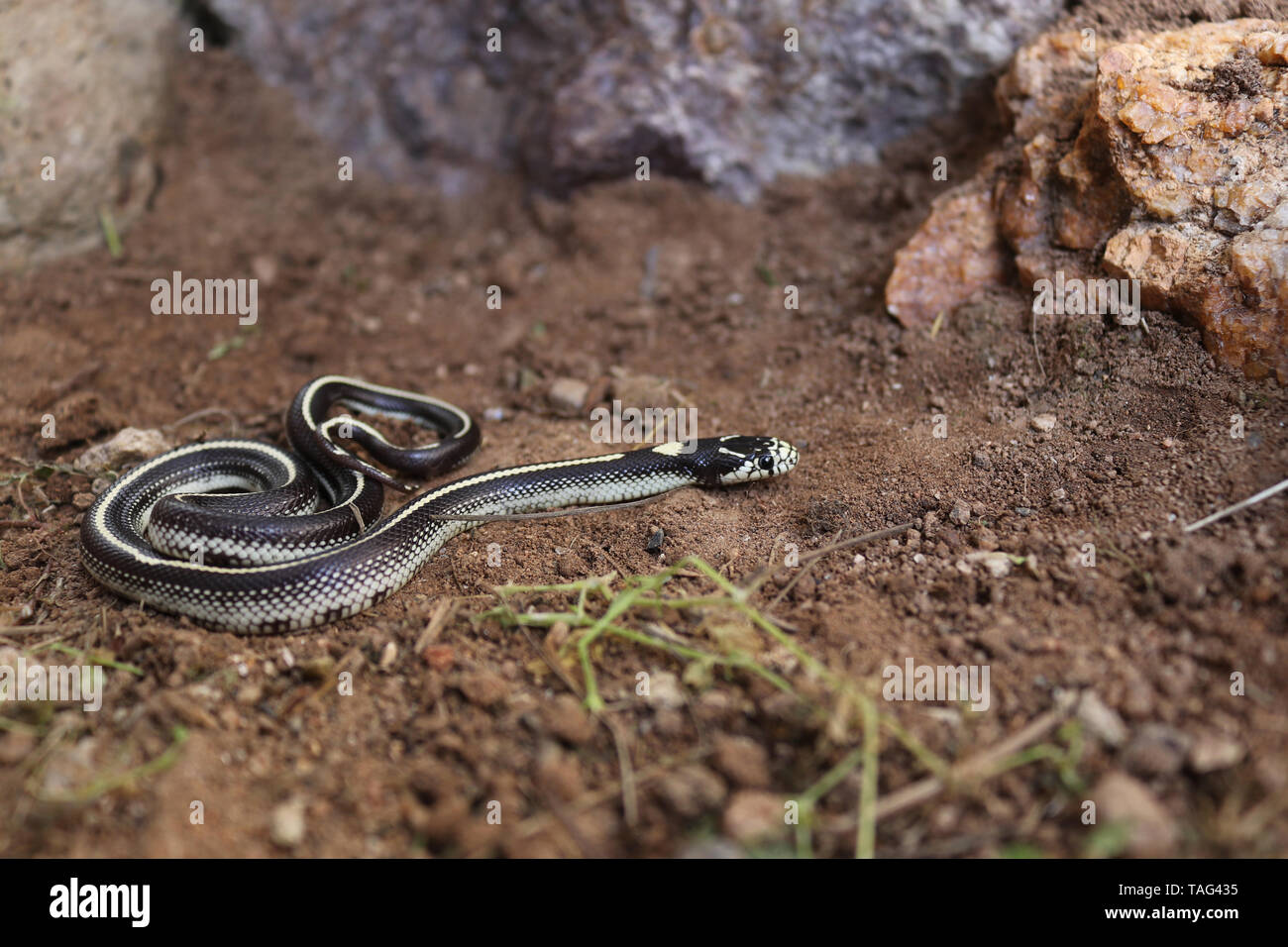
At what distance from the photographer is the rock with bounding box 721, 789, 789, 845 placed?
417cm

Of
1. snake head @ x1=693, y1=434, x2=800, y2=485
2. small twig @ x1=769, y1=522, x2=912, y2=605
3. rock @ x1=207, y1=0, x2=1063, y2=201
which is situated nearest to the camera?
small twig @ x1=769, y1=522, x2=912, y2=605

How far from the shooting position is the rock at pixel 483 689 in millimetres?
5184

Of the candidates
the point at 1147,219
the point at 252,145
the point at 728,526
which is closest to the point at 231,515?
the point at 728,526

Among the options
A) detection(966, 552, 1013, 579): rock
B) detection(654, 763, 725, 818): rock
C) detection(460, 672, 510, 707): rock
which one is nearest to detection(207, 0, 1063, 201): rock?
detection(966, 552, 1013, 579): rock

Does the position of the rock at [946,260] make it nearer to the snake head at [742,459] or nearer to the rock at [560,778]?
the snake head at [742,459]

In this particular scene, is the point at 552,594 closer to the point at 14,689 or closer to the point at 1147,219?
the point at 14,689

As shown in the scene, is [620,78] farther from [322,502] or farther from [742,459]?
[322,502]

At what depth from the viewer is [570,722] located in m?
4.87

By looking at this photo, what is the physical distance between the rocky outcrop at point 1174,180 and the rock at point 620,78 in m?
2.03

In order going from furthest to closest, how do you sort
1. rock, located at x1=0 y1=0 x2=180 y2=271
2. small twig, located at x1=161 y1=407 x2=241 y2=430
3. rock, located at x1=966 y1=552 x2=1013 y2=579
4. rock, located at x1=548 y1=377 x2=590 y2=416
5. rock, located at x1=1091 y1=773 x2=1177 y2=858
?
rock, located at x1=0 y1=0 x2=180 y2=271 → rock, located at x1=548 y1=377 x2=590 y2=416 → small twig, located at x1=161 y1=407 x2=241 y2=430 → rock, located at x1=966 y1=552 x2=1013 y2=579 → rock, located at x1=1091 y1=773 x2=1177 y2=858

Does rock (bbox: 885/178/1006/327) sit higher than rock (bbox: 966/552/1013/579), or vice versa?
rock (bbox: 885/178/1006/327)

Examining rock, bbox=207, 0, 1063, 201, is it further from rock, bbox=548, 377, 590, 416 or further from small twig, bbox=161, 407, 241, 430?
small twig, bbox=161, 407, 241, 430

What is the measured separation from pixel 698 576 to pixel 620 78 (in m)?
7.36

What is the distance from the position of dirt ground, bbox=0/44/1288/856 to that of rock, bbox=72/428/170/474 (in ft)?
0.78
